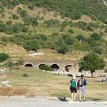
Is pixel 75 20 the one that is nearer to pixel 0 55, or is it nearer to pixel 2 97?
pixel 0 55

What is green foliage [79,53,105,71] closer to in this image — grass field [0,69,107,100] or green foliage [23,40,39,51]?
grass field [0,69,107,100]

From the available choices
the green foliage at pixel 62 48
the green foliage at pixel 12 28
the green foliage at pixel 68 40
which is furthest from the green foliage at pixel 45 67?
the green foliage at pixel 12 28

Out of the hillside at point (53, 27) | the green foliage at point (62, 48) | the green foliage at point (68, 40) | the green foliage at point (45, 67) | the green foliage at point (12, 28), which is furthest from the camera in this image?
the green foliage at point (12, 28)

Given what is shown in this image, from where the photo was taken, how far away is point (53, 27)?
155125 millimetres

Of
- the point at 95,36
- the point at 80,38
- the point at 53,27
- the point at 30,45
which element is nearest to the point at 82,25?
the point at 53,27

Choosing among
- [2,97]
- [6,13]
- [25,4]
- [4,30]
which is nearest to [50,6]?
[25,4]

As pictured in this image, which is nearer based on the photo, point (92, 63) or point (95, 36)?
point (92, 63)

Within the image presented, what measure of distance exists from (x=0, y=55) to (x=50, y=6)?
68526 mm

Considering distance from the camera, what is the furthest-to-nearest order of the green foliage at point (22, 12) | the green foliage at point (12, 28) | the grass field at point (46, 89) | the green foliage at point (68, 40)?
the green foliage at point (22, 12) < the green foliage at point (12, 28) < the green foliage at point (68, 40) < the grass field at point (46, 89)

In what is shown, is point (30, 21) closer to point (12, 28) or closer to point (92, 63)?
point (12, 28)

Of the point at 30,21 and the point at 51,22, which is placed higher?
the point at 30,21

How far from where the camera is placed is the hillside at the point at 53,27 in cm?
13475

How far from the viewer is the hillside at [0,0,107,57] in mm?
134750

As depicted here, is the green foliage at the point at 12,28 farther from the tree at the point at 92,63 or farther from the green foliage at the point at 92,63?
the green foliage at the point at 92,63
